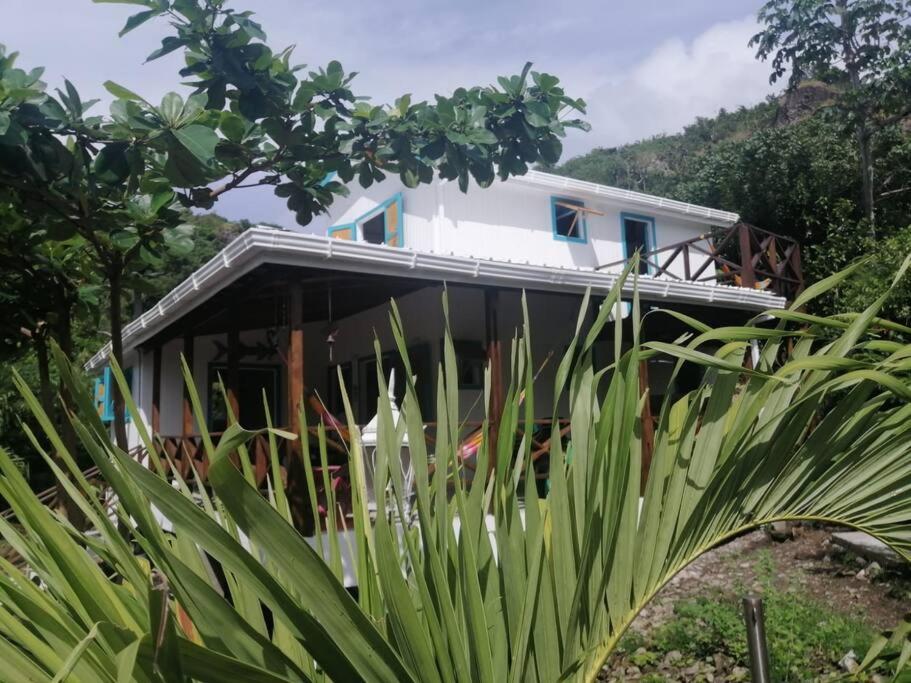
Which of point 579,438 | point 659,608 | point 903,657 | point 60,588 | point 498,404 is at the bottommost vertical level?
point 659,608

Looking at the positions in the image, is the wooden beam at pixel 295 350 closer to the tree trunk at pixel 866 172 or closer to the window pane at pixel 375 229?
the window pane at pixel 375 229

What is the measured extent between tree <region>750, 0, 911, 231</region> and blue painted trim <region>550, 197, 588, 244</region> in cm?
860

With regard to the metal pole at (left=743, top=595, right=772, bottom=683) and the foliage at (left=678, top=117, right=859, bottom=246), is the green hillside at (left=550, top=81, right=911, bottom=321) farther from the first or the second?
the metal pole at (left=743, top=595, right=772, bottom=683)

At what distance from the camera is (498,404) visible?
7.36 meters

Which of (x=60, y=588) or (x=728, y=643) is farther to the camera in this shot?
(x=728, y=643)

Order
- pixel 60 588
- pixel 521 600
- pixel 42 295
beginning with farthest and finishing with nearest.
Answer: pixel 42 295 → pixel 521 600 → pixel 60 588

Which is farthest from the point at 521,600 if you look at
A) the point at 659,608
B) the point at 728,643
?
the point at 659,608

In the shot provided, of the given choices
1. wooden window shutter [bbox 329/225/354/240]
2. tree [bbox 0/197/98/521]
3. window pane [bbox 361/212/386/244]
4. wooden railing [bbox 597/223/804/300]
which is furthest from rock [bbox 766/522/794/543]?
wooden window shutter [bbox 329/225/354/240]

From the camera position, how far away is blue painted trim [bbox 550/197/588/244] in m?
13.2

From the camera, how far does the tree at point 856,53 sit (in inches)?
727

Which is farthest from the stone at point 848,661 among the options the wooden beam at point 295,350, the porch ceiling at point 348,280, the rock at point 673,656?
the wooden beam at point 295,350

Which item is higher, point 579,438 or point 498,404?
point 579,438

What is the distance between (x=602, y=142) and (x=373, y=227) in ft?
184

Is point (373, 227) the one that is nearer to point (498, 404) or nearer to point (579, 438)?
point (498, 404)
